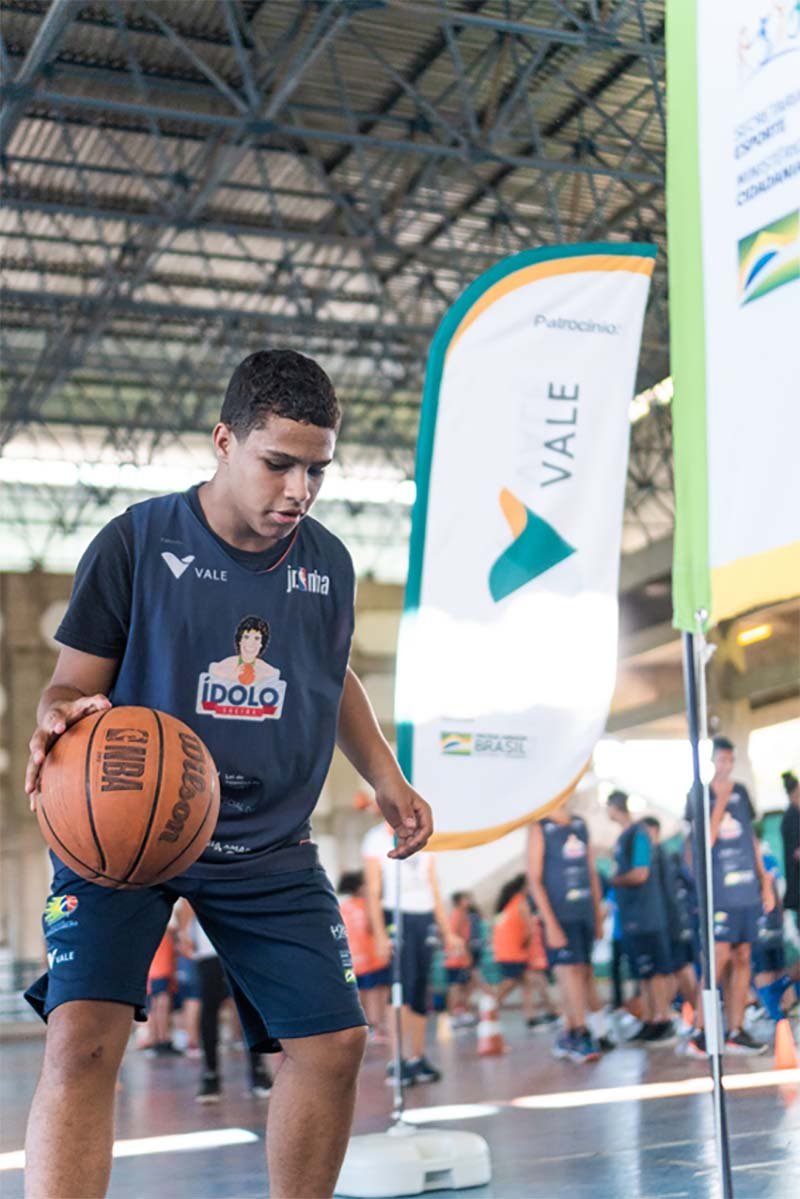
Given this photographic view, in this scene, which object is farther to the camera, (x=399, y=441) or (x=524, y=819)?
(x=399, y=441)

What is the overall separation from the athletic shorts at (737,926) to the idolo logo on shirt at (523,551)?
491cm

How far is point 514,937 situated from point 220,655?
12.0 metres

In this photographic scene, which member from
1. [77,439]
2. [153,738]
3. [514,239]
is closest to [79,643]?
[153,738]

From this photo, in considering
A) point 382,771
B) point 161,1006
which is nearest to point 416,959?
point 161,1006

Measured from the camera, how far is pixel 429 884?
9898mm

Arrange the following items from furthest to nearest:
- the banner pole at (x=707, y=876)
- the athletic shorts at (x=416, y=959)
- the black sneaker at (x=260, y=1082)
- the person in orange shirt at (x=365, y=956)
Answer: the person in orange shirt at (x=365, y=956)
the athletic shorts at (x=416, y=959)
the black sneaker at (x=260, y=1082)
the banner pole at (x=707, y=876)

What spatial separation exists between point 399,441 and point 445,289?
17.7 feet

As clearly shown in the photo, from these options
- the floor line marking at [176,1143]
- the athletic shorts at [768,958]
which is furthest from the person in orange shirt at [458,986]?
the floor line marking at [176,1143]

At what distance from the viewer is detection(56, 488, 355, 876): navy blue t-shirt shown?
128 inches

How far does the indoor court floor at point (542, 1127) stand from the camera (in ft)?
18.0

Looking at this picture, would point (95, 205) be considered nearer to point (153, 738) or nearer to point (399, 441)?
point (399, 441)

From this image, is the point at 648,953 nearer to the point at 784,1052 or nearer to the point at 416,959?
the point at 784,1052

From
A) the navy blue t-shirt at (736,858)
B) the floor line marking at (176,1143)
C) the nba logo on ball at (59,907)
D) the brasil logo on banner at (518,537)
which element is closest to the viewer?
the nba logo on ball at (59,907)

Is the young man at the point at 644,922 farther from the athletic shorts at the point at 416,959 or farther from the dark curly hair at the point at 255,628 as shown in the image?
the dark curly hair at the point at 255,628
